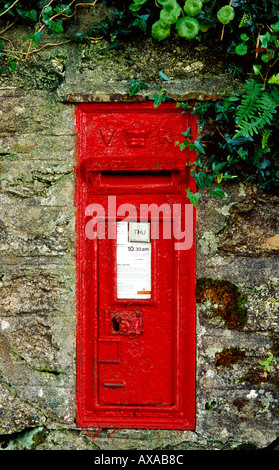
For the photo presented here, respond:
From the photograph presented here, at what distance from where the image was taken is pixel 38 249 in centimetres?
233

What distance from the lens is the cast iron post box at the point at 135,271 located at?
7.39ft

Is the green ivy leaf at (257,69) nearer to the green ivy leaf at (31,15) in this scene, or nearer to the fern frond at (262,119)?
the fern frond at (262,119)

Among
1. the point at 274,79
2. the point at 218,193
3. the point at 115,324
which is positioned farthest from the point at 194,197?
the point at 115,324

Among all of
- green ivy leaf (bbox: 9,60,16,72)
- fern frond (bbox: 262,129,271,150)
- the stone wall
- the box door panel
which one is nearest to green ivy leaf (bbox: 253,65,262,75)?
the stone wall

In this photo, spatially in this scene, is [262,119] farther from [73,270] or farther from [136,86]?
[73,270]

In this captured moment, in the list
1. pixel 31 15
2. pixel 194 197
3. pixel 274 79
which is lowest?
pixel 194 197

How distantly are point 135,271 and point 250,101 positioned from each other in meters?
1.14

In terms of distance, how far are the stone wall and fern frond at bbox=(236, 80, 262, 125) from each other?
153mm

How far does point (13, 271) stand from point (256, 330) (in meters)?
1.49

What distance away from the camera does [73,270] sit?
2.33 metres

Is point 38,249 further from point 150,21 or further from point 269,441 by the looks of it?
point 269,441

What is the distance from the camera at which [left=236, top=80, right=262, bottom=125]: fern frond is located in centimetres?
208

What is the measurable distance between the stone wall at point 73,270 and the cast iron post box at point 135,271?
3.0 inches
